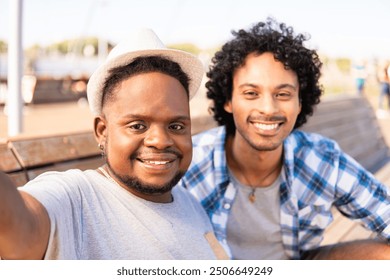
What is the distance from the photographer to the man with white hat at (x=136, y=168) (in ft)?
3.88

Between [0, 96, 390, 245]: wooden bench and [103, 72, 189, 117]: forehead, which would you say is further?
[0, 96, 390, 245]: wooden bench

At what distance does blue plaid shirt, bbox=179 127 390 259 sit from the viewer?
2037 mm

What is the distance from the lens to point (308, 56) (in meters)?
2.23

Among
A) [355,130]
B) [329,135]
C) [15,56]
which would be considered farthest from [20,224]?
[355,130]

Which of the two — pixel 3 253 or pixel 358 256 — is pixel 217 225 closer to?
pixel 358 256

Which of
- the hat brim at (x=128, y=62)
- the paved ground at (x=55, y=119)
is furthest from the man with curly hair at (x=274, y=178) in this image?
the paved ground at (x=55, y=119)

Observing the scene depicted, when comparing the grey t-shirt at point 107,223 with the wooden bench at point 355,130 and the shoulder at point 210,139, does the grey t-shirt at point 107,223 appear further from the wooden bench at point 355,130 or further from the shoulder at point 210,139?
the wooden bench at point 355,130

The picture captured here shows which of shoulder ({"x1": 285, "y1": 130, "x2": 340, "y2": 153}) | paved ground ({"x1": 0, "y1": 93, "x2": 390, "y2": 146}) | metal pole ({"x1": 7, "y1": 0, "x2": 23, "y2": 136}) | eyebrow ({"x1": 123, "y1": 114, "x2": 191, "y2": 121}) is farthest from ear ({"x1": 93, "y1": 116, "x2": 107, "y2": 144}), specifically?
paved ground ({"x1": 0, "y1": 93, "x2": 390, "y2": 146})

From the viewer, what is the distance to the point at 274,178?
2.13 meters

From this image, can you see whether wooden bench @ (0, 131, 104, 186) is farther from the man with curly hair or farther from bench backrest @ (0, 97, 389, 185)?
the man with curly hair

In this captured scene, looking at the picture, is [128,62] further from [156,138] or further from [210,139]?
[210,139]

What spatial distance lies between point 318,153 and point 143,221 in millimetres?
1045
